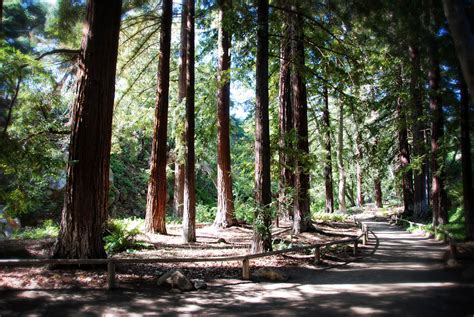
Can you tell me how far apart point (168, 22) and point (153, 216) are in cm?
711

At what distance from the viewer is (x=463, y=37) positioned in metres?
6.89

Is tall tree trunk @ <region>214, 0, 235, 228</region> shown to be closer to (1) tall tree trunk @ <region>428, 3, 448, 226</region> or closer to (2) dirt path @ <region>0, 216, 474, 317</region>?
(2) dirt path @ <region>0, 216, 474, 317</region>

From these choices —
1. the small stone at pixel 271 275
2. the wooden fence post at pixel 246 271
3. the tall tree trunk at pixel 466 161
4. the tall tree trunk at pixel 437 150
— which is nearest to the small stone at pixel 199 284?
the wooden fence post at pixel 246 271

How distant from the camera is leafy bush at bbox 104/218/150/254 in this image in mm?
10484

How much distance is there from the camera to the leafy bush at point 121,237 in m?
10.5

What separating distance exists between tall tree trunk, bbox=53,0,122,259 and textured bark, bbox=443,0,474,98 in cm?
678

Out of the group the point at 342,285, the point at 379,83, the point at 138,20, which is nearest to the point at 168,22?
the point at 138,20

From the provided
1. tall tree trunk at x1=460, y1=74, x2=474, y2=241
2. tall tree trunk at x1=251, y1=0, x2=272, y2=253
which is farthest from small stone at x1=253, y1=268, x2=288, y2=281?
tall tree trunk at x1=460, y1=74, x2=474, y2=241

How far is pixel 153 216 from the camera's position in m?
13.5

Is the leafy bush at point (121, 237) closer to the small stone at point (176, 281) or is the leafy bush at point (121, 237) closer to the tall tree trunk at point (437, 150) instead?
the small stone at point (176, 281)

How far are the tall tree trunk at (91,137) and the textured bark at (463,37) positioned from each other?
6776mm

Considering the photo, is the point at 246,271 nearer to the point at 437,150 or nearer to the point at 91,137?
the point at 91,137

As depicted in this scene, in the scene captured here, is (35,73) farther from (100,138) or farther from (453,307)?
(453,307)

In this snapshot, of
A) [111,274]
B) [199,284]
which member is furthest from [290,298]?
[111,274]
